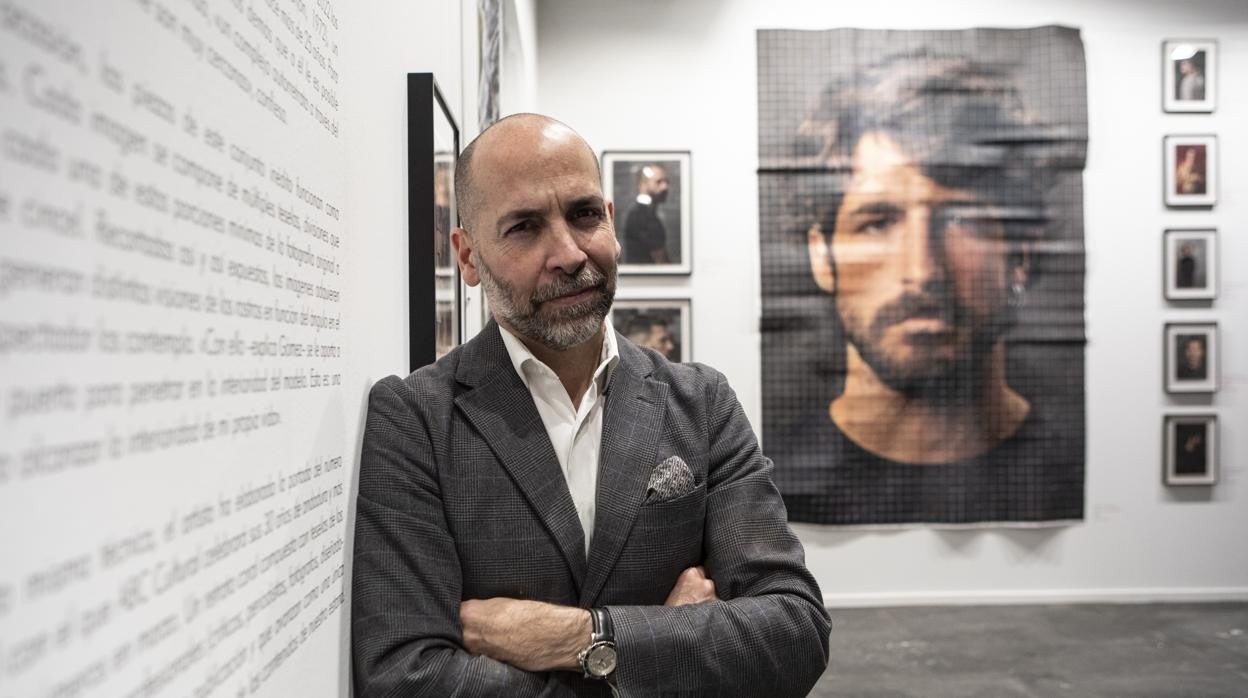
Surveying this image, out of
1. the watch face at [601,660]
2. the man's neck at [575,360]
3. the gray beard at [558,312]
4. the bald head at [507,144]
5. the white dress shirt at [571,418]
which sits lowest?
the watch face at [601,660]

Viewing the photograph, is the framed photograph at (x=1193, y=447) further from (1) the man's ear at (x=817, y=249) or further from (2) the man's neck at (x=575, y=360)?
(2) the man's neck at (x=575, y=360)

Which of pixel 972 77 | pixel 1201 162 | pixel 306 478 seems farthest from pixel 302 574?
pixel 1201 162

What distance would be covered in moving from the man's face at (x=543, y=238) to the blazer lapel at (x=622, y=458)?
0.33 feet

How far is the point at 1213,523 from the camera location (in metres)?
4.04

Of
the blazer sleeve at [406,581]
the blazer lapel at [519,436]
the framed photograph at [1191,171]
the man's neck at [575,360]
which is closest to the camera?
the blazer sleeve at [406,581]

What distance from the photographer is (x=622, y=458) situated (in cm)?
110

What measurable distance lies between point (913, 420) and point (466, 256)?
3.09 metres

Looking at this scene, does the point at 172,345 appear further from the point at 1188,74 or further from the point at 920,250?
the point at 1188,74

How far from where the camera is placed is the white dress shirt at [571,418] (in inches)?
44.3

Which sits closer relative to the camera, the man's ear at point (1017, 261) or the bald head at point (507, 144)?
the bald head at point (507, 144)

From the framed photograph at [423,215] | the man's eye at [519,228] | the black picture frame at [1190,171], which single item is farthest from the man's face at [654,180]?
the man's eye at [519,228]

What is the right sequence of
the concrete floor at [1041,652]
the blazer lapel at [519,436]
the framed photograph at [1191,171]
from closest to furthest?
the blazer lapel at [519,436], the concrete floor at [1041,652], the framed photograph at [1191,171]

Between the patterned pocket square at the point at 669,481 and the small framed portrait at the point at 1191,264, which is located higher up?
the small framed portrait at the point at 1191,264

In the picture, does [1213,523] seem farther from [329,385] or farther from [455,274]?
[329,385]
